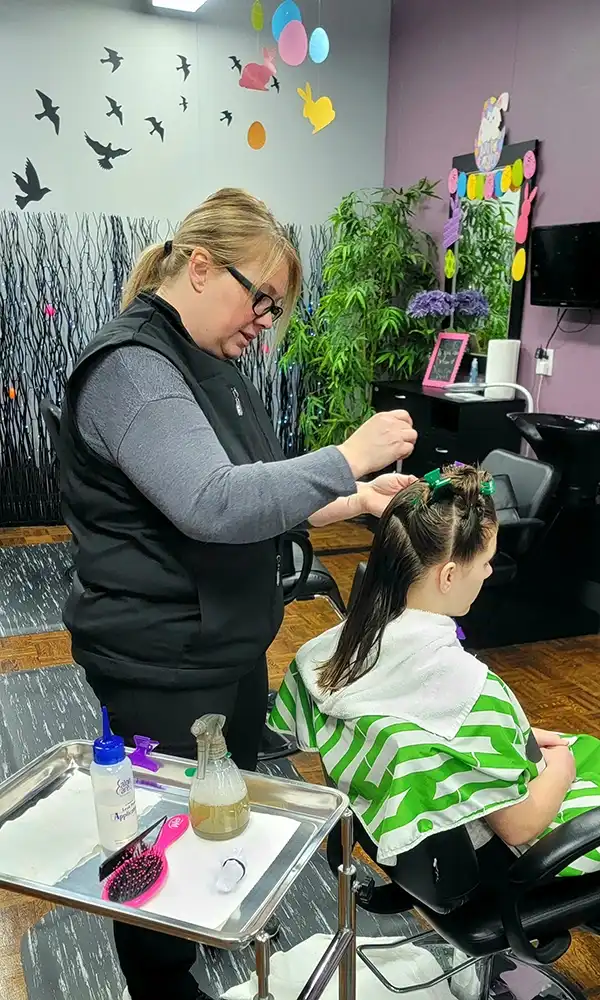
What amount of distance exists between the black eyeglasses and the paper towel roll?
269 centimetres

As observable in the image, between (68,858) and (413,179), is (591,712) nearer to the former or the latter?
(68,858)

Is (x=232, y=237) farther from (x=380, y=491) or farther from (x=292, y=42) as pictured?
(x=292, y=42)

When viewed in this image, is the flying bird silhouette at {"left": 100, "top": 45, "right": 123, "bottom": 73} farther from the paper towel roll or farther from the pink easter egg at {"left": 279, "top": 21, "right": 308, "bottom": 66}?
the paper towel roll

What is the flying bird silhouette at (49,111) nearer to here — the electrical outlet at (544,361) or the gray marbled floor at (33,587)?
the gray marbled floor at (33,587)

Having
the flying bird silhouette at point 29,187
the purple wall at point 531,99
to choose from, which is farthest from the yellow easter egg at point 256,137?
the flying bird silhouette at point 29,187

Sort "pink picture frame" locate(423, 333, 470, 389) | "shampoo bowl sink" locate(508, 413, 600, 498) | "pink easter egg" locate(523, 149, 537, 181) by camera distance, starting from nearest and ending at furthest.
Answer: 1. "shampoo bowl sink" locate(508, 413, 600, 498)
2. "pink easter egg" locate(523, 149, 537, 181)
3. "pink picture frame" locate(423, 333, 470, 389)

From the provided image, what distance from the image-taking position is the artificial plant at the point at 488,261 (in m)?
3.88

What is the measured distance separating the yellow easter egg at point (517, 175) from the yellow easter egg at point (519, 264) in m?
0.28

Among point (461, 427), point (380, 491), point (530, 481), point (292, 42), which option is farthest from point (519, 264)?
point (380, 491)

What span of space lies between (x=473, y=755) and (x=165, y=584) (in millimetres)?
482

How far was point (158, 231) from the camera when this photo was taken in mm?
4633

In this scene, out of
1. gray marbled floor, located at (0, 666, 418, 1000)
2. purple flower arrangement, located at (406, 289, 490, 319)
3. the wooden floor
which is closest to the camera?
gray marbled floor, located at (0, 666, 418, 1000)

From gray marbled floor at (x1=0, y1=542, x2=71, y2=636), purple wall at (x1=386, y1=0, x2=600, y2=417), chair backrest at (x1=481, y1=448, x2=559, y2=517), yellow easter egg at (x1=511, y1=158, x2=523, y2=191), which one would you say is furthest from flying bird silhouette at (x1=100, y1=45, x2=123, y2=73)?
chair backrest at (x1=481, y1=448, x2=559, y2=517)

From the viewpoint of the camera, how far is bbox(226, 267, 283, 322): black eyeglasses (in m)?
1.16
